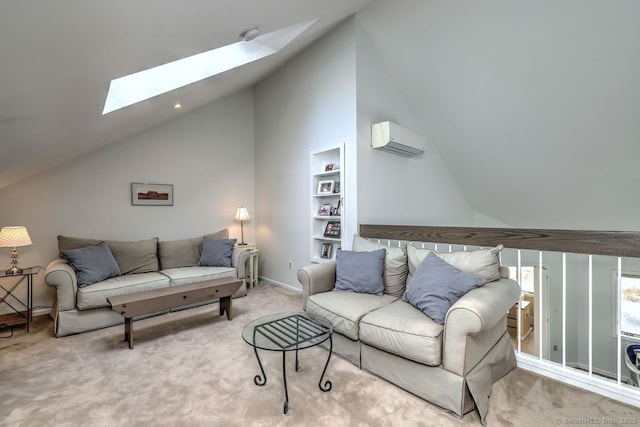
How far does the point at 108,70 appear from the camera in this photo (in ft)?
5.77

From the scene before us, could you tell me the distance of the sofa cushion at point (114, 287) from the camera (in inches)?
111

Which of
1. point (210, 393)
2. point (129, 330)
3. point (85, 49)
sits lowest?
point (210, 393)

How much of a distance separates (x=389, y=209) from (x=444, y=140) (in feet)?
4.83

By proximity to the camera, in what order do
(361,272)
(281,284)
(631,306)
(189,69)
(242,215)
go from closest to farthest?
(361,272) → (189,69) → (631,306) → (281,284) → (242,215)

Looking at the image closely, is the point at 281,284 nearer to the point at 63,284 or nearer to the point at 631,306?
the point at 63,284

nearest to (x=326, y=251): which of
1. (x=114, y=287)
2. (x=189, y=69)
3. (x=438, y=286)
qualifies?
(x=438, y=286)

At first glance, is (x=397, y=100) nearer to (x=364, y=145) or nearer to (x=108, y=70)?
(x=364, y=145)

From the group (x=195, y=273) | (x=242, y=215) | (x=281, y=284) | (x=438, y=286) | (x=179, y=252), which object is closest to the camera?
(x=438, y=286)

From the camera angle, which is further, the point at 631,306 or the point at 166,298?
the point at 631,306

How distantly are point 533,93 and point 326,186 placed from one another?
2484 millimetres

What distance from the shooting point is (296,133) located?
4.20 metres

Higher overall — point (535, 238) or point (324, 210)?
point (324, 210)

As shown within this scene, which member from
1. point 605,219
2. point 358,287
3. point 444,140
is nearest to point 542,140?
point 444,140

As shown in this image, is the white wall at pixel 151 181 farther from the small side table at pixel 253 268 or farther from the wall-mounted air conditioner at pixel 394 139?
the wall-mounted air conditioner at pixel 394 139
